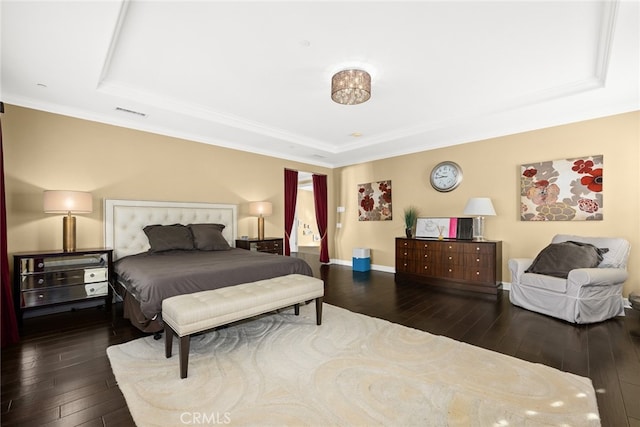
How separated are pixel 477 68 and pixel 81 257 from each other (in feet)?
16.7

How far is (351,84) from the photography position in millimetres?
2879

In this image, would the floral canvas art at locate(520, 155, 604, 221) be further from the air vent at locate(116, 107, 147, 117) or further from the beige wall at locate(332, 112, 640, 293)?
the air vent at locate(116, 107, 147, 117)

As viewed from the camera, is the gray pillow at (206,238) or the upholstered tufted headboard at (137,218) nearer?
the upholstered tufted headboard at (137,218)

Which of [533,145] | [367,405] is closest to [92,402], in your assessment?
[367,405]

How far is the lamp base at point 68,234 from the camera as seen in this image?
346 cm

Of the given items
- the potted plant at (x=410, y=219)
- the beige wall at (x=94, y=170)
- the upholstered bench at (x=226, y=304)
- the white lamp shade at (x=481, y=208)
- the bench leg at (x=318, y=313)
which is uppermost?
the beige wall at (x=94, y=170)

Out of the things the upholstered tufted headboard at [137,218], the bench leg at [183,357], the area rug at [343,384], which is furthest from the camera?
the upholstered tufted headboard at [137,218]

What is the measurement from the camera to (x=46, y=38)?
2.33 meters

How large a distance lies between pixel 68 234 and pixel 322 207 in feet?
16.6

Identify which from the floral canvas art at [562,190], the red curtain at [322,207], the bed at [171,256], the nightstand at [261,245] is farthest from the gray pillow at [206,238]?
the floral canvas art at [562,190]

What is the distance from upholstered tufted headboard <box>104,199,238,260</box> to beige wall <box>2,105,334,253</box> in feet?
0.39

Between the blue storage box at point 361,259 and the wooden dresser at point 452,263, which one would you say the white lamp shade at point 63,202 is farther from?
the wooden dresser at point 452,263

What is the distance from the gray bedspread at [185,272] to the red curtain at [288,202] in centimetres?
261

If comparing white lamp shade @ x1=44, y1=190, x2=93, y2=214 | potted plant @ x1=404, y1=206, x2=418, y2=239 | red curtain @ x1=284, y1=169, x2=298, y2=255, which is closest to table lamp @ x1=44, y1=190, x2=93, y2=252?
white lamp shade @ x1=44, y1=190, x2=93, y2=214
